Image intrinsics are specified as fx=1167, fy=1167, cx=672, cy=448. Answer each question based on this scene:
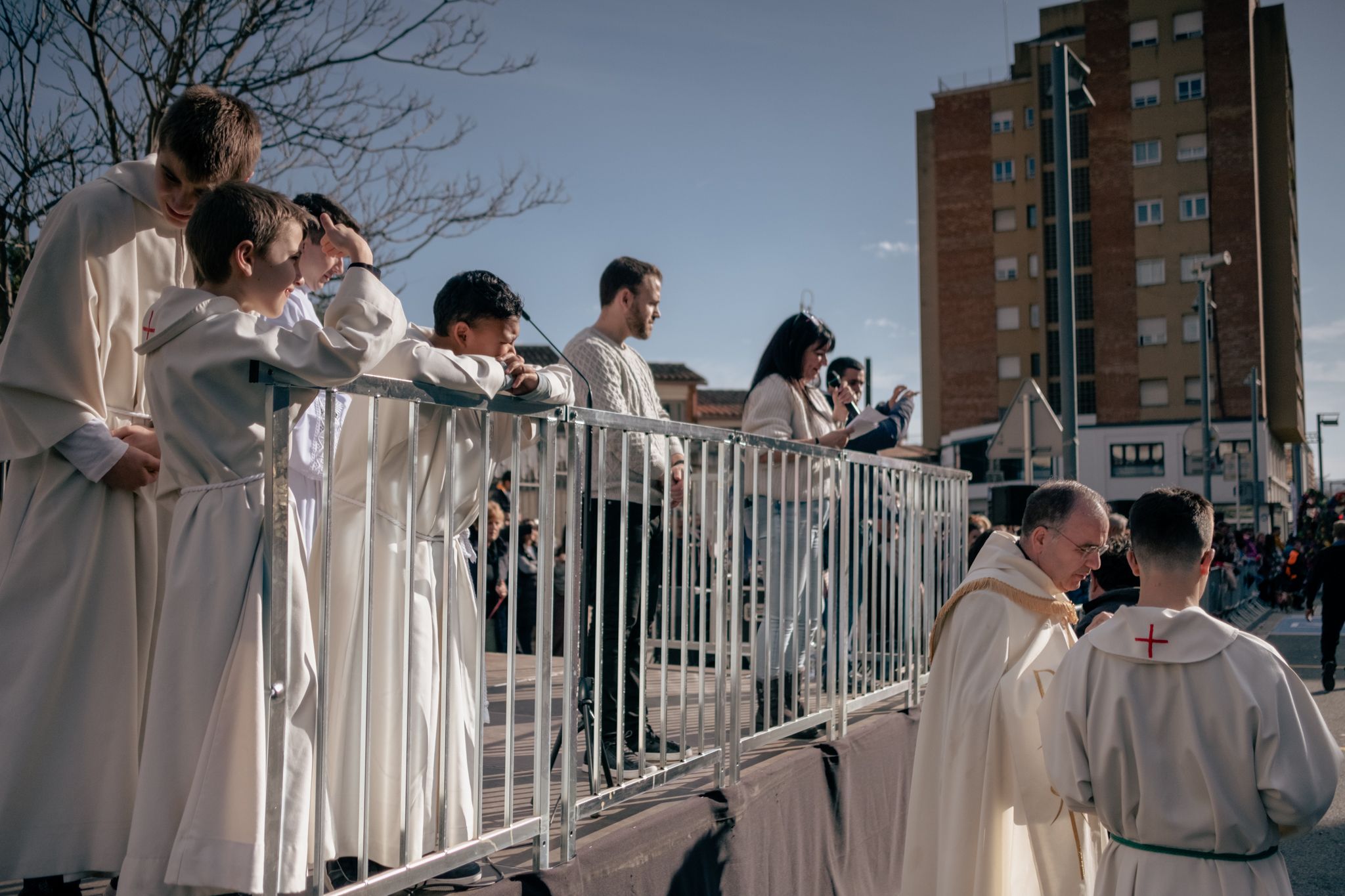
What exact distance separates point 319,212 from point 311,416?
22.9 inches

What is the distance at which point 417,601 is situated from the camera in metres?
3.08

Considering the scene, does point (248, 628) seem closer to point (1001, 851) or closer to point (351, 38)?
point (1001, 851)

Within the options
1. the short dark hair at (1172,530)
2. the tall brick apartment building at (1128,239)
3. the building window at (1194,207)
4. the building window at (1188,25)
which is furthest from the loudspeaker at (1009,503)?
the building window at (1188,25)

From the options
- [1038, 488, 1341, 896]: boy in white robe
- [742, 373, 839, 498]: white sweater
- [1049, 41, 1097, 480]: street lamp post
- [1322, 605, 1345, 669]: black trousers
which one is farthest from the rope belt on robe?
[1322, 605, 1345, 669]: black trousers

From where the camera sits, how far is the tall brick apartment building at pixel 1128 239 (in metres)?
55.0

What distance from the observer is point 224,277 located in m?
2.74

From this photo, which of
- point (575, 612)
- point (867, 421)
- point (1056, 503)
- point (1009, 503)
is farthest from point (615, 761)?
point (1009, 503)

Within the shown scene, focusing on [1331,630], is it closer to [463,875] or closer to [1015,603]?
[1015,603]

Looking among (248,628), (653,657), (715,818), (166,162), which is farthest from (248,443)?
(653,657)

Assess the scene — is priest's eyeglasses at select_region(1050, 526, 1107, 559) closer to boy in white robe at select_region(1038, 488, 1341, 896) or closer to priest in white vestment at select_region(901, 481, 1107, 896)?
priest in white vestment at select_region(901, 481, 1107, 896)

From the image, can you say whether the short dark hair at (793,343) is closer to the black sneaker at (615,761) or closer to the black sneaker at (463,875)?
the black sneaker at (615,761)

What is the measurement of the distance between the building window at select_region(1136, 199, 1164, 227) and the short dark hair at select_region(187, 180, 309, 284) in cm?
5994

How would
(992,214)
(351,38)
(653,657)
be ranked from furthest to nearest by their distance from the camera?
Result: (992,214), (351,38), (653,657)

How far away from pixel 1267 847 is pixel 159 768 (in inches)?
106
